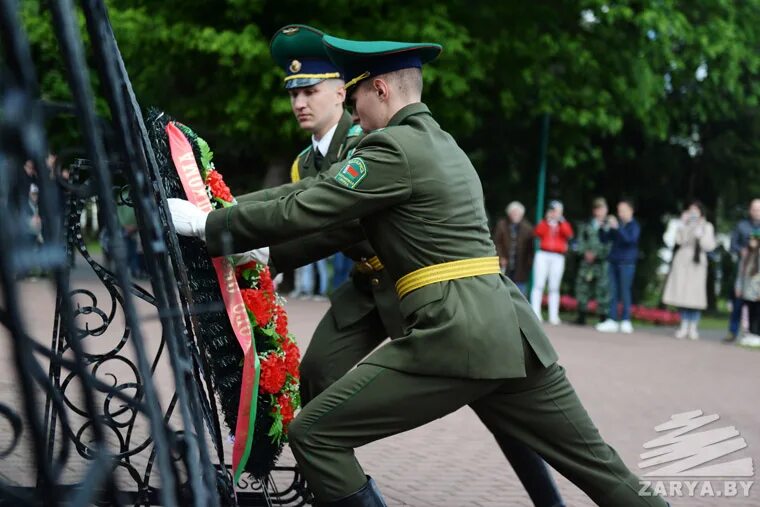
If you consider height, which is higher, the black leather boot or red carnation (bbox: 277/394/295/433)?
red carnation (bbox: 277/394/295/433)

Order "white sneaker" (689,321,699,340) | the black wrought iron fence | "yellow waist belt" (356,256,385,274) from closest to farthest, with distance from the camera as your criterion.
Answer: the black wrought iron fence → "yellow waist belt" (356,256,385,274) → "white sneaker" (689,321,699,340)

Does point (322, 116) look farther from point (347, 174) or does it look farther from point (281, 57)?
point (347, 174)

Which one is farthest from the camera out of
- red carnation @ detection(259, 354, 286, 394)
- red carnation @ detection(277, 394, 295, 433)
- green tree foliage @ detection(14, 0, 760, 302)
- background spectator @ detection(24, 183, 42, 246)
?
green tree foliage @ detection(14, 0, 760, 302)

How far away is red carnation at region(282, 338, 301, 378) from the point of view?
4.49 metres

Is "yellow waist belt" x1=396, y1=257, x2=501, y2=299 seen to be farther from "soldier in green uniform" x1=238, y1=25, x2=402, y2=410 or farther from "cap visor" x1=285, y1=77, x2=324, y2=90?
"cap visor" x1=285, y1=77, x2=324, y2=90

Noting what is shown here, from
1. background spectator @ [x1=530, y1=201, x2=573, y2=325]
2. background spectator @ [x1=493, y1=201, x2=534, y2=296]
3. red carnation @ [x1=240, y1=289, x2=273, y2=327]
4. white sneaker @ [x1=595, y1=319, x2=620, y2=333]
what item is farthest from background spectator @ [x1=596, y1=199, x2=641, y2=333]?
red carnation @ [x1=240, y1=289, x2=273, y2=327]

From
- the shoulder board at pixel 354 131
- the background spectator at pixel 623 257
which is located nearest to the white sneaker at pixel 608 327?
the background spectator at pixel 623 257

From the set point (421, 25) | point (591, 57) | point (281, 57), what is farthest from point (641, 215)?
point (281, 57)

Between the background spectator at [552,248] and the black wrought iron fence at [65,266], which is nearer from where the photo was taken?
the black wrought iron fence at [65,266]

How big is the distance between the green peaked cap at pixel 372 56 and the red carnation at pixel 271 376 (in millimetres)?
1085

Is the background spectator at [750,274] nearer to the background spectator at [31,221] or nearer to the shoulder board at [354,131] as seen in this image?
the shoulder board at [354,131]

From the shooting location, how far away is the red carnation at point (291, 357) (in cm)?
449

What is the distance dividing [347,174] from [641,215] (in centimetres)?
2164

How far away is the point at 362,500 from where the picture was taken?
374cm
